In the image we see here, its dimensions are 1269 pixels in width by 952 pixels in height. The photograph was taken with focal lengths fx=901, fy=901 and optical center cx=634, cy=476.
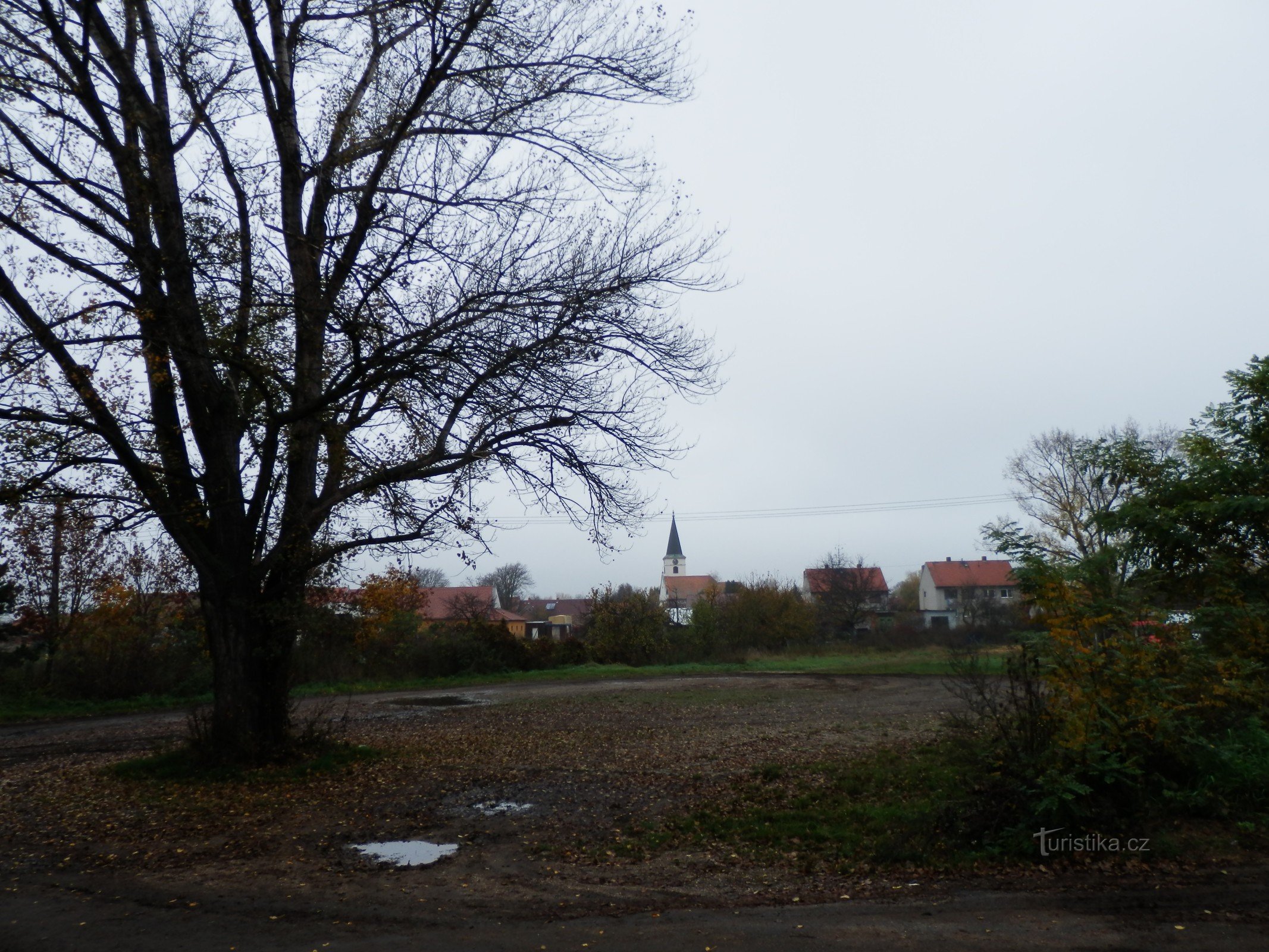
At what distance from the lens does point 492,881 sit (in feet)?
21.8

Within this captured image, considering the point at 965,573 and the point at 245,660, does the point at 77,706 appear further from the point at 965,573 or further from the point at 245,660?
the point at 965,573

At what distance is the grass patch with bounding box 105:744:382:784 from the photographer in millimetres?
10789

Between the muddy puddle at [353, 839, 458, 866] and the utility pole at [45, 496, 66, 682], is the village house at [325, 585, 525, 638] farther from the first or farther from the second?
the utility pole at [45, 496, 66, 682]

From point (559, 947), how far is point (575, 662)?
31.6 meters

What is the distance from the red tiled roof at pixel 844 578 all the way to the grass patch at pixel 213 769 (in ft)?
146

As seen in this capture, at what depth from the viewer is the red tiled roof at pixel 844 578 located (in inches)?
2124

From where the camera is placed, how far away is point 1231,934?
5.09 m

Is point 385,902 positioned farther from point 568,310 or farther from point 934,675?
point 934,675

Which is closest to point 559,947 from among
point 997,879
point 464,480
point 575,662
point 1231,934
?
point 997,879

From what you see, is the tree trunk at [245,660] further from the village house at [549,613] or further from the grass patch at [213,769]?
the village house at [549,613]

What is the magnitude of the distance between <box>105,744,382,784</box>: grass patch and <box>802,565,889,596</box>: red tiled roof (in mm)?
44360

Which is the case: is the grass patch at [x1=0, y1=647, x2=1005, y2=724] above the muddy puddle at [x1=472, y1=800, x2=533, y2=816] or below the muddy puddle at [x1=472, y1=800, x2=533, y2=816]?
above

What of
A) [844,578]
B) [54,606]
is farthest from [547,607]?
[54,606]

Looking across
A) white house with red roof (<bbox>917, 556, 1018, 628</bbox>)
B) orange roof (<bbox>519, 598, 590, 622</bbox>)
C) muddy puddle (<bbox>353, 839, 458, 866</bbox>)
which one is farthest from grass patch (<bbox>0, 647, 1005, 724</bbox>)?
orange roof (<bbox>519, 598, 590, 622</bbox>)
